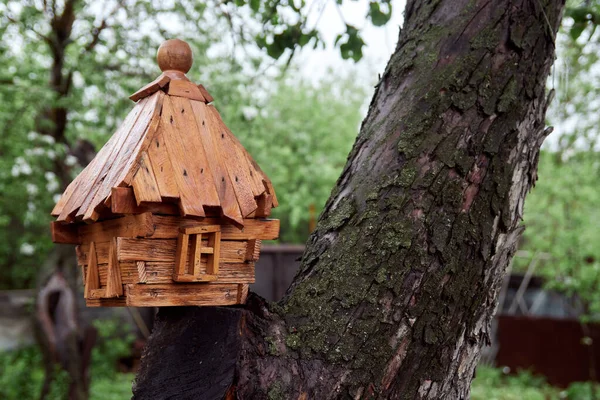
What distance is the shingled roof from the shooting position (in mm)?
1323

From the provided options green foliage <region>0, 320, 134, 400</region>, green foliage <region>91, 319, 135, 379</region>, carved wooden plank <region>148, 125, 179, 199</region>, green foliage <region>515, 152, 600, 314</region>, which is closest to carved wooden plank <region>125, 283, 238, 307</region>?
carved wooden plank <region>148, 125, 179, 199</region>

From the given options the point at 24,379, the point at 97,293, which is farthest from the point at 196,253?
the point at 24,379

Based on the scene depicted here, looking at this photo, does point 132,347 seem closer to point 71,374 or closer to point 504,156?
point 71,374

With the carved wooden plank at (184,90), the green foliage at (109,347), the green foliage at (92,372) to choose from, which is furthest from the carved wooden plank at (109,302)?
the green foliage at (109,347)

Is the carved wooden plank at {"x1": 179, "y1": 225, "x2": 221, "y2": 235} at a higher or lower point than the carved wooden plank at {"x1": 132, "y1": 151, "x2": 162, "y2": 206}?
lower

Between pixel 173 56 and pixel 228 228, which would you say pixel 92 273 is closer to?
pixel 228 228

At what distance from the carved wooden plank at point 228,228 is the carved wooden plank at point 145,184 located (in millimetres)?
72

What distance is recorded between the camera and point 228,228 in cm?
148

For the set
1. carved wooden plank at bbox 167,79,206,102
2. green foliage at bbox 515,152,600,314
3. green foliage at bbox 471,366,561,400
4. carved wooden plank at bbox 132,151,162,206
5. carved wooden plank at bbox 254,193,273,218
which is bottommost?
green foliage at bbox 471,366,561,400

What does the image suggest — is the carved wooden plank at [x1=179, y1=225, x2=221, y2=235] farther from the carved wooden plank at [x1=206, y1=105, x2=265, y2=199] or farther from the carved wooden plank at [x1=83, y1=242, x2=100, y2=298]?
the carved wooden plank at [x1=83, y1=242, x2=100, y2=298]

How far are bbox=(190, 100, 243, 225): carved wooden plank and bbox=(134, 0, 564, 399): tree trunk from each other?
245 millimetres

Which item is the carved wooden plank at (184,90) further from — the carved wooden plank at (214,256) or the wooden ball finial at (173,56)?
the carved wooden plank at (214,256)

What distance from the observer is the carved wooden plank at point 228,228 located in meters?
1.37

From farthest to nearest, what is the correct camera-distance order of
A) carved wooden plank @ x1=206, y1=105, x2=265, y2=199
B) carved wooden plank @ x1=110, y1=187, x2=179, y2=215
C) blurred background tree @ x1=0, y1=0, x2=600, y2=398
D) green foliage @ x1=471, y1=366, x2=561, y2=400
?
green foliage @ x1=471, y1=366, x2=561, y2=400, blurred background tree @ x1=0, y1=0, x2=600, y2=398, carved wooden plank @ x1=206, y1=105, x2=265, y2=199, carved wooden plank @ x1=110, y1=187, x2=179, y2=215
